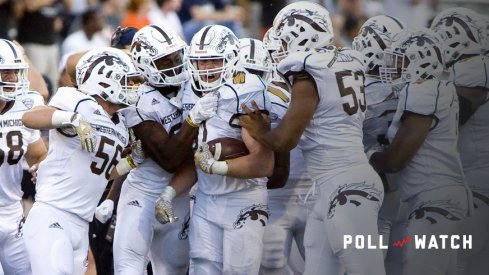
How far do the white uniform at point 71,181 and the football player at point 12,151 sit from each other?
1.25 feet

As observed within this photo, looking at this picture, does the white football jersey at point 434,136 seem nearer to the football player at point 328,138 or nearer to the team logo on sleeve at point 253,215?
the football player at point 328,138

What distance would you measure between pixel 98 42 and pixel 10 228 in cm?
607

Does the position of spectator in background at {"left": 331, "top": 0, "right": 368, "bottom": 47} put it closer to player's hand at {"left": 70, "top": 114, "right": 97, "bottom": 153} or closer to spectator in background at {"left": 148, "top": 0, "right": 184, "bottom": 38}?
spectator in background at {"left": 148, "top": 0, "right": 184, "bottom": 38}

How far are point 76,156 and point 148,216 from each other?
0.66 meters

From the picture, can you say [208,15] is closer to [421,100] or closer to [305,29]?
[305,29]

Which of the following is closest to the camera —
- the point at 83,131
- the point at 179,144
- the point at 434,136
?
the point at 83,131

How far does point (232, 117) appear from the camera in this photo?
7629 millimetres

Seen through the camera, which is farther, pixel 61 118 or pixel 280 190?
pixel 280 190

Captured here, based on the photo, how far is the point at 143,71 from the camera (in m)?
8.06

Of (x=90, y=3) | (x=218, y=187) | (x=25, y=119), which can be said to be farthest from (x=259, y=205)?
(x=90, y=3)

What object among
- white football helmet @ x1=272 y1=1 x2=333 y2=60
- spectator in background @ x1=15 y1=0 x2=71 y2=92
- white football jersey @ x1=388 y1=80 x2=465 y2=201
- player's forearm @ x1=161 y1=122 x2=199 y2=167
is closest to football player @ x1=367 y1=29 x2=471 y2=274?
white football jersey @ x1=388 y1=80 x2=465 y2=201

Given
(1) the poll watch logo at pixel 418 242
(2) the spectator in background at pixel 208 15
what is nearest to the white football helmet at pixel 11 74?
(1) the poll watch logo at pixel 418 242

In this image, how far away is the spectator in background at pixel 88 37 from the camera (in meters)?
13.8

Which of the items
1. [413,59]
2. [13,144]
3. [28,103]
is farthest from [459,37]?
[13,144]
